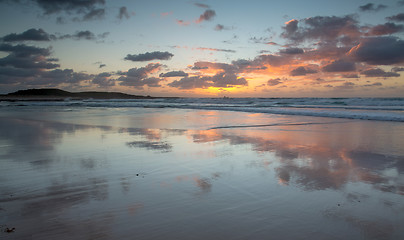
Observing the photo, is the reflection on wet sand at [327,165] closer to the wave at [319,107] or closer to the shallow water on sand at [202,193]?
the shallow water on sand at [202,193]

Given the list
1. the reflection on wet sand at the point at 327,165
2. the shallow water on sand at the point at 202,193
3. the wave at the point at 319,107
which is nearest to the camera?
the shallow water on sand at the point at 202,193

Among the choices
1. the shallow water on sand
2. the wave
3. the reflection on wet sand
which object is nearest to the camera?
the shallow water on sand

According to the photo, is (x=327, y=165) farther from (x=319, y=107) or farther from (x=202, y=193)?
(x=319, y=107)

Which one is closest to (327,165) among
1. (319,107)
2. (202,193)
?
(202,193)

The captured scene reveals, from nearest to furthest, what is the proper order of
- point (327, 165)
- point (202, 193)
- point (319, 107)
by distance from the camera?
point (202, 193) → point (327, 165) → point (319, 107)

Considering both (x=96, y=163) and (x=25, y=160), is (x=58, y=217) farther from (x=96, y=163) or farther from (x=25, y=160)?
(x=25, y=160)

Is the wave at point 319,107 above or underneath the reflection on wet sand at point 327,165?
above

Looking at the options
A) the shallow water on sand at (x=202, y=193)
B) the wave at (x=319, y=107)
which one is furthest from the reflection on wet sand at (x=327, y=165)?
the wave at (x=319, y=107)

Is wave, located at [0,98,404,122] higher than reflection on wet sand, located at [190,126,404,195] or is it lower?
higher

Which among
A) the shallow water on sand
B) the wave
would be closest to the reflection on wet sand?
the shallow water on sand

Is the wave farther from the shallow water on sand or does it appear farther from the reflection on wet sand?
the shallow water on sand

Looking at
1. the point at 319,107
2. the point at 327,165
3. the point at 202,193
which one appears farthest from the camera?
the point at 319,107

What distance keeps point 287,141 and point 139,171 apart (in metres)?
4.48

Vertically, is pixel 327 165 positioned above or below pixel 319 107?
below
